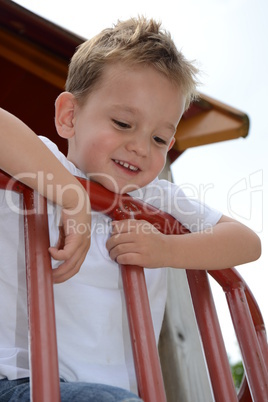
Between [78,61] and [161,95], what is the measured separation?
290mm

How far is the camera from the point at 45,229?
818 millimetres

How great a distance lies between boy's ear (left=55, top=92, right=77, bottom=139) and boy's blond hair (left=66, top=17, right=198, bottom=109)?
0.07ft

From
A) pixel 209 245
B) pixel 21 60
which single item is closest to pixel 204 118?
pixel 21 60

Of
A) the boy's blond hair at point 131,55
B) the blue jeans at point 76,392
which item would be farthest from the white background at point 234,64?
the blue jeans at point 76,392

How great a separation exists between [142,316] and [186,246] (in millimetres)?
257

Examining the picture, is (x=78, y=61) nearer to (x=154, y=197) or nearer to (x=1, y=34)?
(x=154, y=197)

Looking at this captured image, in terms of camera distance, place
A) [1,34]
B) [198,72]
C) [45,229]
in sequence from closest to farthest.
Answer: [45,229]
[198,72]
[1,34]

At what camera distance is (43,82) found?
91.4 inches

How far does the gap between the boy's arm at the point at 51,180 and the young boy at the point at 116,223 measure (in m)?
0.10

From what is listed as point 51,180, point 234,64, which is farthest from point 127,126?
point 234,64

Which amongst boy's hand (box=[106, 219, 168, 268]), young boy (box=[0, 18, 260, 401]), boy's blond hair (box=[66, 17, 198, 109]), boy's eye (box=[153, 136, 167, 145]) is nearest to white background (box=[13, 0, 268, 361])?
boy's blond hair (box=[66, 17, 198, 109])

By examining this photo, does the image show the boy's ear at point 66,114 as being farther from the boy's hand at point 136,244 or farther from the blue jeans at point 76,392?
the blue jeans at point 76,392

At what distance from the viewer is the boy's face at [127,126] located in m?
1.17

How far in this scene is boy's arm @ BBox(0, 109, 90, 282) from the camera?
816 mm
